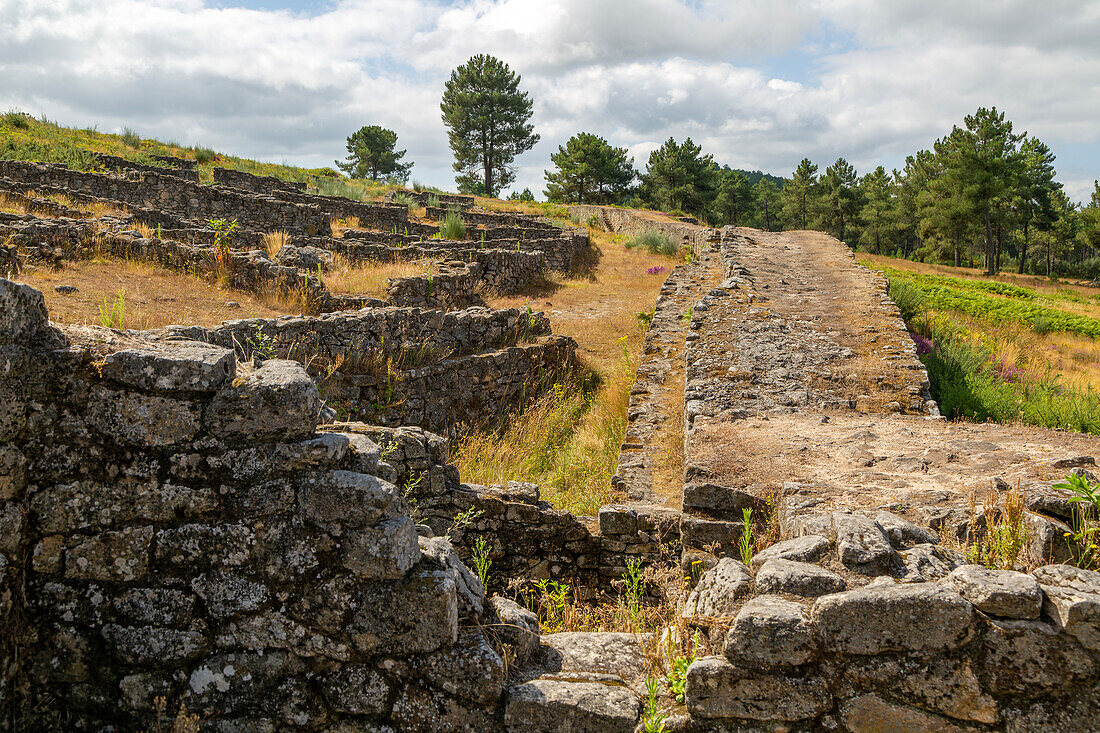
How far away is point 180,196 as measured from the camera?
1914 cm

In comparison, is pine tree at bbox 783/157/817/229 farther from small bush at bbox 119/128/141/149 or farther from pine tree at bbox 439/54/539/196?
small bush at bbox 119/128/141/149

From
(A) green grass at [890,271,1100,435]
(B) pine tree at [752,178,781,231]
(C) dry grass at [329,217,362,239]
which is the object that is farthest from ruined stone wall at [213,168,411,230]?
(B) pine tree at [752,178,781,231]

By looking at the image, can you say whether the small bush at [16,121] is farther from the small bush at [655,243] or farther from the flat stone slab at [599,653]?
the flat stone slab at [599,653]

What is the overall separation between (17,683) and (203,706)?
714 millimetres

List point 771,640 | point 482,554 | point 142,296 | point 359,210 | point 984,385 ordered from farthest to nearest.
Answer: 1. point 359,210
2. point 984,385
3. point 142,296
4. point 482,554
5. point 771,640

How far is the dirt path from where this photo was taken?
4.67 m

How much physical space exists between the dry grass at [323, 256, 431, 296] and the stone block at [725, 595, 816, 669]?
956 centimetres

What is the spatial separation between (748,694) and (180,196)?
71.0ft

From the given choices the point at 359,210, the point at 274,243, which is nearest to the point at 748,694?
the point at 274,243

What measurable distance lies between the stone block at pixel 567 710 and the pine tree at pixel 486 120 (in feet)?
155

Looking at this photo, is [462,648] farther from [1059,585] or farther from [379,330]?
[379,330]

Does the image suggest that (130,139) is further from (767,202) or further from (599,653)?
(767,202)

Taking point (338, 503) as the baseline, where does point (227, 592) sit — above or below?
below

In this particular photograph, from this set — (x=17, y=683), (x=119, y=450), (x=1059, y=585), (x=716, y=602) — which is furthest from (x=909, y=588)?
(x=17, y=683)
